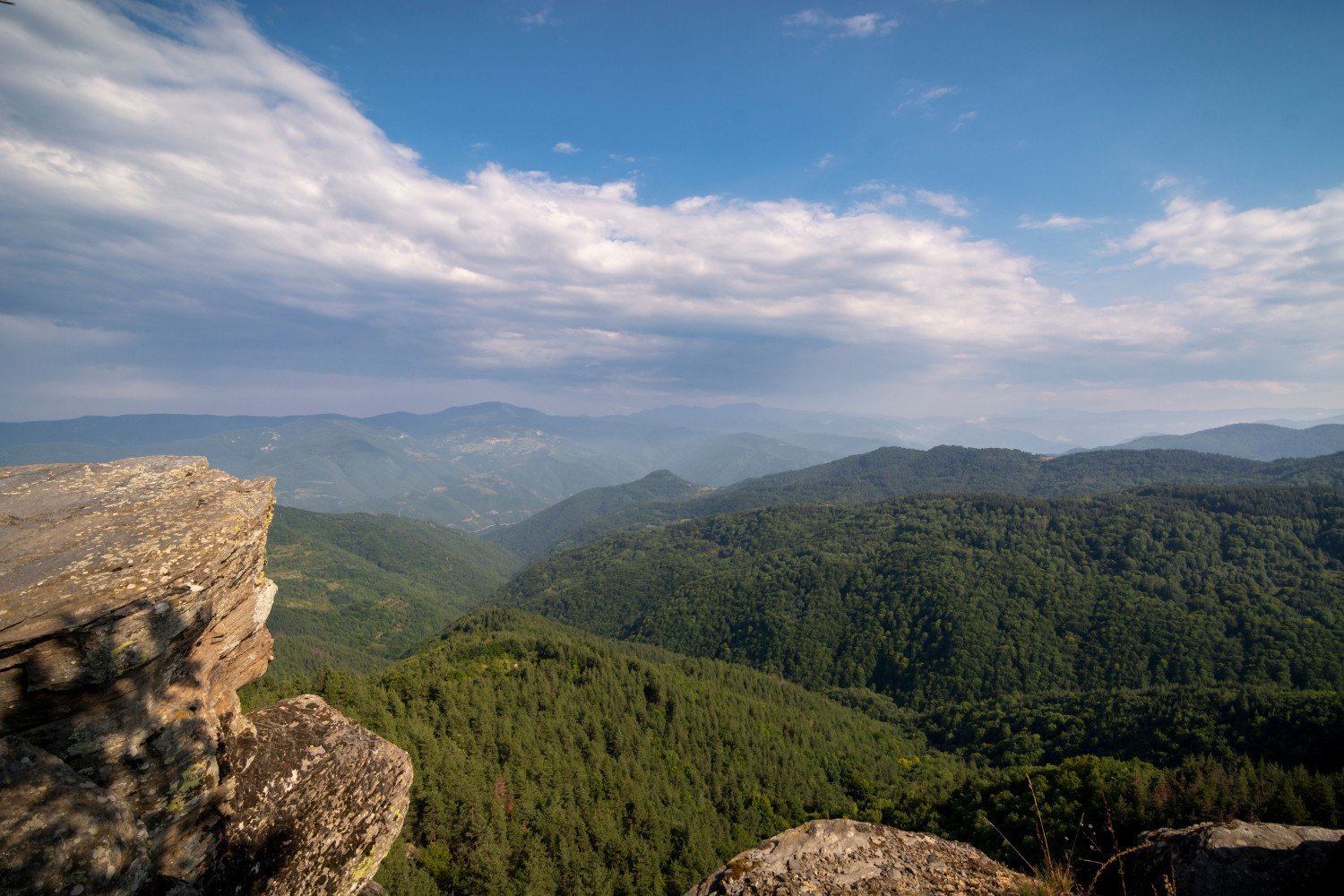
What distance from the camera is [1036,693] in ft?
406

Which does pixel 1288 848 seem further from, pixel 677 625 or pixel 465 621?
pixel 677 625

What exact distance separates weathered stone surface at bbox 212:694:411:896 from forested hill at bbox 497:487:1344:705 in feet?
493

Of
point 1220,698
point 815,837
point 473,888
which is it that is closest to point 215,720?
point 815,837

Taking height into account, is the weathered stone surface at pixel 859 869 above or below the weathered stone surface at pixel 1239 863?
below

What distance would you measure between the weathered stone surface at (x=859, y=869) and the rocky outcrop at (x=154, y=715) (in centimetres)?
803

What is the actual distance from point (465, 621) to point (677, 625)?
3120 inches

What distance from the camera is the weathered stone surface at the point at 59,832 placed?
5664 millimetres

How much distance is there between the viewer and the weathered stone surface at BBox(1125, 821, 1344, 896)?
7.74 metres

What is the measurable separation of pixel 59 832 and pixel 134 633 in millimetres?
3154

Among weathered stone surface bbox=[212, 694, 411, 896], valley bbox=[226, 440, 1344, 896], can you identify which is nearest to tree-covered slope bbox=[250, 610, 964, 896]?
valley bbox=[226, 440, 1344, 896]

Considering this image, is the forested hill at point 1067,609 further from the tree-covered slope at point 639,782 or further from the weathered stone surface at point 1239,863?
the weathered stone surface at point 1239,863

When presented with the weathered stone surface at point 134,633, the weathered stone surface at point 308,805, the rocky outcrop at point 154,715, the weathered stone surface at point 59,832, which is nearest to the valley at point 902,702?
the weathered stone surface at point 59,832

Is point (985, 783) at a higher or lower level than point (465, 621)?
higher

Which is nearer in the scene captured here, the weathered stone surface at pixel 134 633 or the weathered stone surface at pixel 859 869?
the weathered stone surface at pixel 134 633
